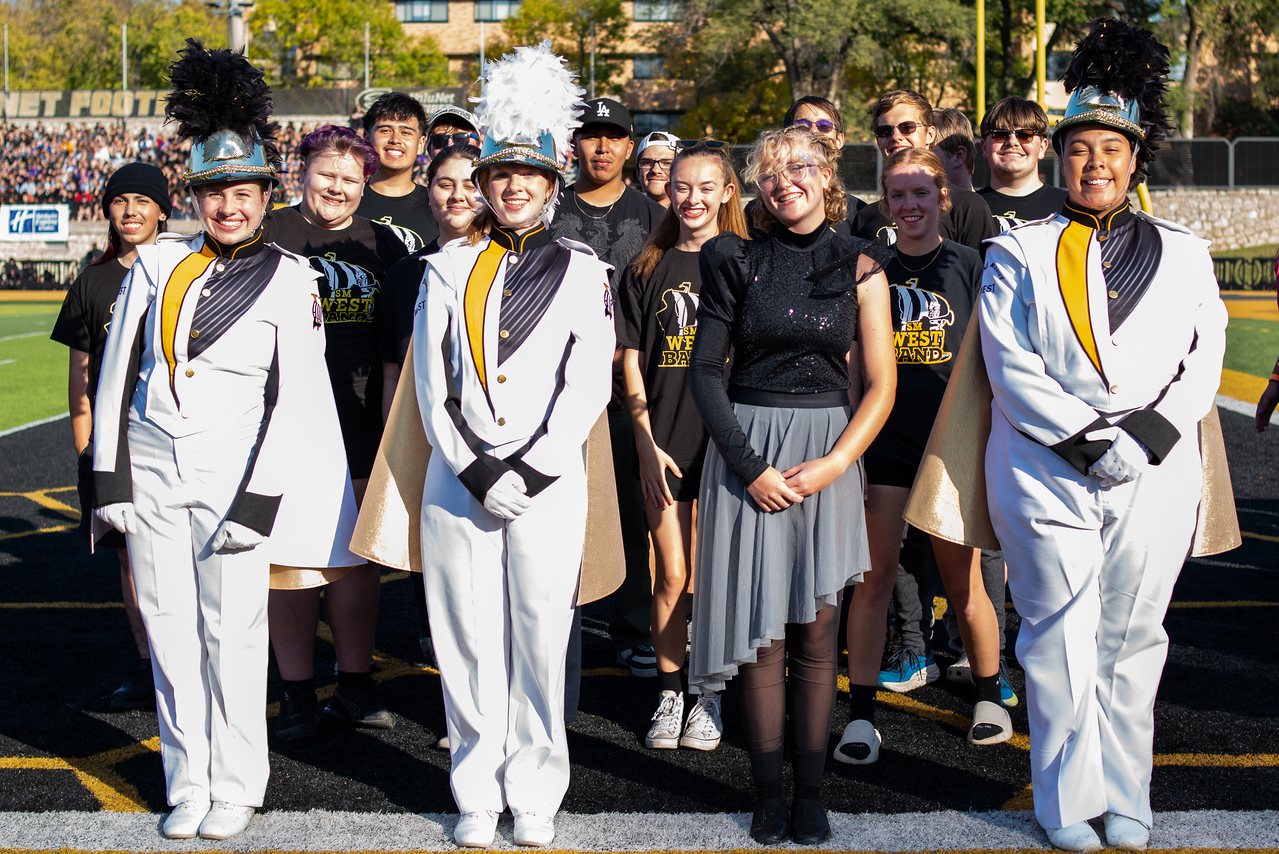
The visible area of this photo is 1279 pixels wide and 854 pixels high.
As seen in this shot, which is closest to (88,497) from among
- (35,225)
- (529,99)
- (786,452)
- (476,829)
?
(476,829)

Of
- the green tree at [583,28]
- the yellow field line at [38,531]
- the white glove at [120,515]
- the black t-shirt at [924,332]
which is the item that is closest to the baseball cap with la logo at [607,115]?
the black t-shirt at [924,332]

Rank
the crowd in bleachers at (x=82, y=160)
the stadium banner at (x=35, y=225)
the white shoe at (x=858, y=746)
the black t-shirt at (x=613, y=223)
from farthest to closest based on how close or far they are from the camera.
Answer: the crowd in bleachers at (x=82, y=160), the stadium banner at (x=35, y=225), the black t-shirt at (x=613, y=223), the white shoe at (x=858, y=746)

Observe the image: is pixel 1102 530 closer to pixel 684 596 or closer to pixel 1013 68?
pixel 684 596

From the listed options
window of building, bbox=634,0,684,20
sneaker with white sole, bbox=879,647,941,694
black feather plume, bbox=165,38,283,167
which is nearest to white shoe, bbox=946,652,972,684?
sneaker with white sole, bbox=879,647,941,694

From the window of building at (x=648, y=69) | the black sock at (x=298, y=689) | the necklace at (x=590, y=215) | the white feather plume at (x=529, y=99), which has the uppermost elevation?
the window of building at (x=648, y=69)

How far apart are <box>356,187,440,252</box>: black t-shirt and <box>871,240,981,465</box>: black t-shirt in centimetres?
219

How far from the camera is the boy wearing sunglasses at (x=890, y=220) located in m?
4.64

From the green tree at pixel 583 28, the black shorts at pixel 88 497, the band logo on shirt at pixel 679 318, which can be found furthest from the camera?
the green tree at pixel 583 28

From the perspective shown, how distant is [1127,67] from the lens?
3.36 m

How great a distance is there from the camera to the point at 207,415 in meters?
3.47

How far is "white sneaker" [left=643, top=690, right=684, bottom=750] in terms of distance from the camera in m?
4.15

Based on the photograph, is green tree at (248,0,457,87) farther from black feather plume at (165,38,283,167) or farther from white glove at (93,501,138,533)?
white glove at (93,501,138,533)

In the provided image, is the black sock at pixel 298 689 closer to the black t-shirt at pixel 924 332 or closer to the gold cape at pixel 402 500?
the gold cape at pixel 402 500

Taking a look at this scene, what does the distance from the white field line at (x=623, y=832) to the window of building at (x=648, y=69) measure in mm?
58301
